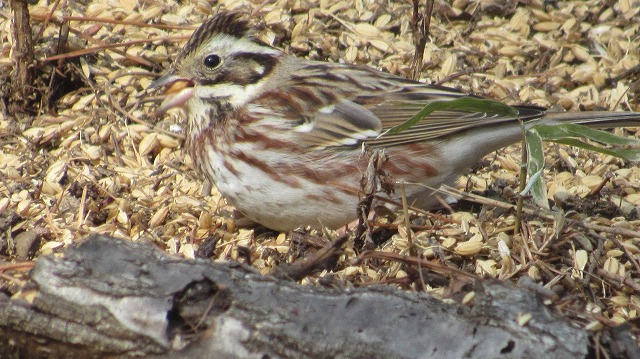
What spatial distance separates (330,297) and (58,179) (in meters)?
2.56

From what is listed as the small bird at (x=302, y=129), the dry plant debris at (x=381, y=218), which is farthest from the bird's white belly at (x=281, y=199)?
the dry plant debris at (x=381, y=218)

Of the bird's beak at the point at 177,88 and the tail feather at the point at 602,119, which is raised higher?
the tail feather at the point at 602,119

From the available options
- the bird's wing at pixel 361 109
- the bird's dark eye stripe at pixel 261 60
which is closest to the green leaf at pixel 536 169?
the bird's wing at pixel 361 109

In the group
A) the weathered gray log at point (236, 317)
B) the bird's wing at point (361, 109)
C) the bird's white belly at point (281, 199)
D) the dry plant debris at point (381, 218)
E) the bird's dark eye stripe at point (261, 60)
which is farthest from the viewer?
the bird's dark eye stripe at point (261, 60)

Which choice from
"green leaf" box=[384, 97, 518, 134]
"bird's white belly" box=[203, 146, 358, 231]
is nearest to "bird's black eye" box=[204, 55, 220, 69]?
"bird's white belly" box=[203, 146, 358, 231]

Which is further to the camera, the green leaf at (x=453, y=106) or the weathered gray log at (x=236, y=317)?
the green leaf at (x=453, y=106)

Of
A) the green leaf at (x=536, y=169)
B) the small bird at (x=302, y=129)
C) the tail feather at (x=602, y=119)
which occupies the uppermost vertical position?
the green leaf at (x=536, y=169)

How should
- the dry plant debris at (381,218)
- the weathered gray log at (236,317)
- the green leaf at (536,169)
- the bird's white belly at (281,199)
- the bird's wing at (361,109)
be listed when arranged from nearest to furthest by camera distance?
1. the weathered gray log at (236,317)
2. the green leaf at (536,169)
3. the dry plant debris at (381,218)
4. the bird's white belly at (281,199)
5. the bird's wing at (361,109)

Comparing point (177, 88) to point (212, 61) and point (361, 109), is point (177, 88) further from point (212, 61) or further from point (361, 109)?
point (361, 109)

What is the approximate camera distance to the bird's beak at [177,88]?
15.8 ft

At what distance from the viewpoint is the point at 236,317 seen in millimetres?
2748

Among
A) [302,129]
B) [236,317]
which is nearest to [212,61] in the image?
[302,129]

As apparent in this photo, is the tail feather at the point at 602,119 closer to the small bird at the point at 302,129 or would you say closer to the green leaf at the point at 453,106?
the small bird at the point at 302,129

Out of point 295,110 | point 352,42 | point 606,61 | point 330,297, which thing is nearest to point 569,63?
point 606,61
